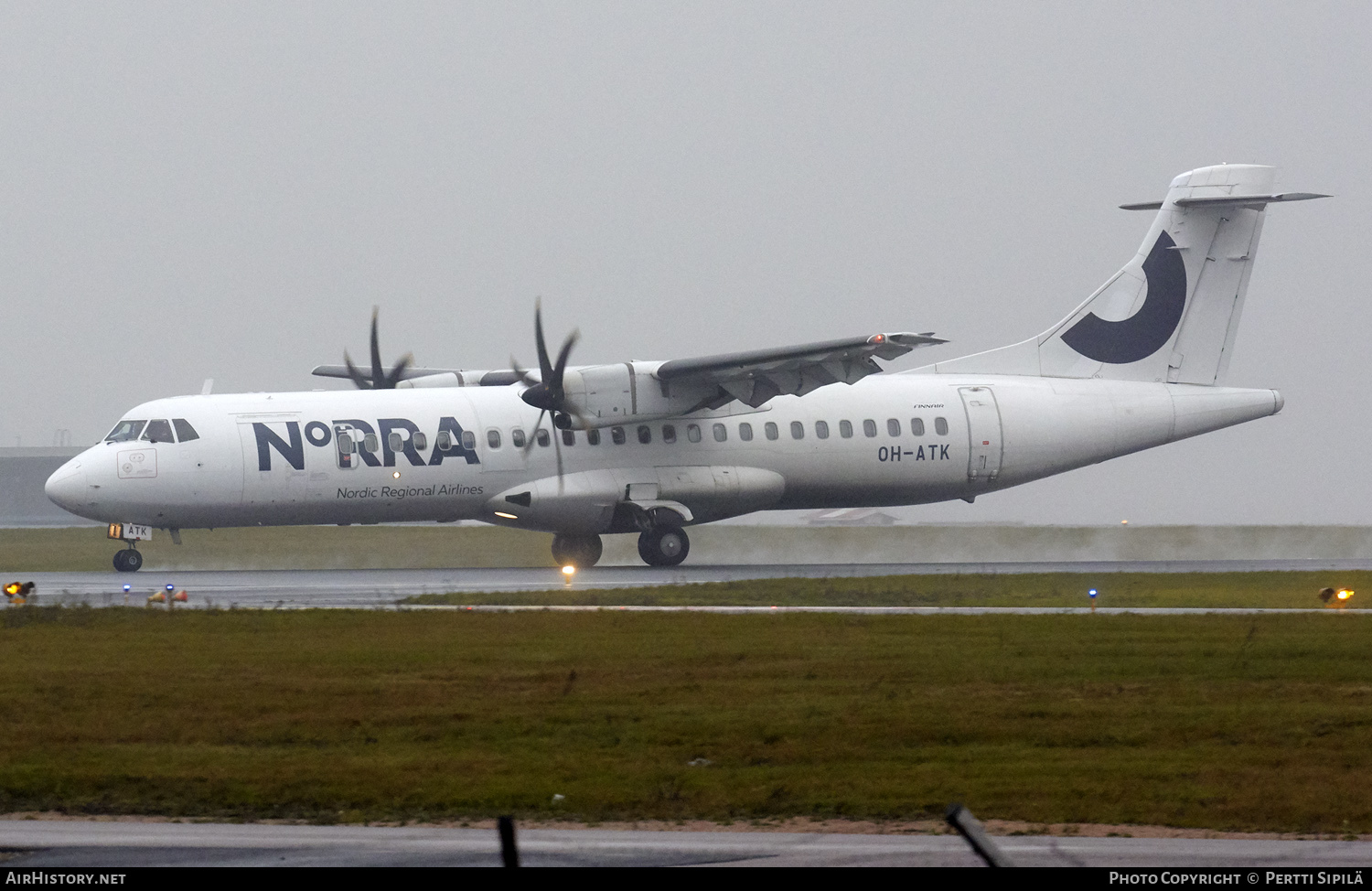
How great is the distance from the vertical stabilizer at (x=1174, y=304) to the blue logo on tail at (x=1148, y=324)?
2cm

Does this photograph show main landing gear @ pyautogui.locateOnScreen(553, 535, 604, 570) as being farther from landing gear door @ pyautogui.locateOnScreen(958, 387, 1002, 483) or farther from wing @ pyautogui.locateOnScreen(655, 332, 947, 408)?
landing gear door @ pyautogui.locateOnScreen(958, 387, 1002, 483)

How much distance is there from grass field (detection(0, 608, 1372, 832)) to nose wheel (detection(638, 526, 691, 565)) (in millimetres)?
Result: 10011

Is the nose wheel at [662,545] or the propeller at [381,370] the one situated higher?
the propeller at [381,370]

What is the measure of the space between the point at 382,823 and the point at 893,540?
4011 centimetres

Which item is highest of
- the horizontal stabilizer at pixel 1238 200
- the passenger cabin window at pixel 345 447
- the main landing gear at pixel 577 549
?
the horizontal stabilizer at pixel 1238 200

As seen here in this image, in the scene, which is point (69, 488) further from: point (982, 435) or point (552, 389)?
point (982, 435)

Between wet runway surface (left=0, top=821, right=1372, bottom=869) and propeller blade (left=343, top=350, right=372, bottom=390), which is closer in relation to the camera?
wet runway surface (left=0, top=821, right=1372, bottom=869)

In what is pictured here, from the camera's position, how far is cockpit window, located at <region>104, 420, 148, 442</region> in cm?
2888

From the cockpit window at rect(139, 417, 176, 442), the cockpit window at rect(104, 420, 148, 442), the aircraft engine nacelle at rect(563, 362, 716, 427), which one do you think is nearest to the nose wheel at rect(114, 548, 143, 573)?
the cockpit window at rect(104, 420, 148, 442)

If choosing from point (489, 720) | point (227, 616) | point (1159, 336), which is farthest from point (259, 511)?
point (1159, 336)

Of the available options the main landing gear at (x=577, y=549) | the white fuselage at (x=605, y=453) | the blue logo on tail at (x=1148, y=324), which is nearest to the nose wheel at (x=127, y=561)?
the white fuselage at (x=605, y=453)

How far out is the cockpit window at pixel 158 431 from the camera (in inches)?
1131

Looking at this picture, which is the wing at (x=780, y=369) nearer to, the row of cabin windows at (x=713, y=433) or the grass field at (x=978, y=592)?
the row of cabin windows at (x=713, y=433)

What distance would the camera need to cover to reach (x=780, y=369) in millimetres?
30016
